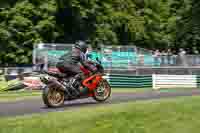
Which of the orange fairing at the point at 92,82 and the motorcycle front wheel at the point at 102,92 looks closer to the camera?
the orange fairing at the point at 92,82

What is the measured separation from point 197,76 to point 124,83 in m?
3.95

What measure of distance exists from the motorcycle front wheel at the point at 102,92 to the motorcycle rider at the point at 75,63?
2.33 ft

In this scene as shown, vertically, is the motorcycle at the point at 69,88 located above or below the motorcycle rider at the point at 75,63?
below

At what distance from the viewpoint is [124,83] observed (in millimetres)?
23609

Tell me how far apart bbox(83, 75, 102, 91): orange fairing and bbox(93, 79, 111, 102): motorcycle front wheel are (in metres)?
0.17

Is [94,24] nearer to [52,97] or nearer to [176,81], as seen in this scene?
[176,81]

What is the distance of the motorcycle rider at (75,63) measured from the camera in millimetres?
12961

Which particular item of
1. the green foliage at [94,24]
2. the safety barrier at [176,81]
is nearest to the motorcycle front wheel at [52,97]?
the safety barrier at [176,81]

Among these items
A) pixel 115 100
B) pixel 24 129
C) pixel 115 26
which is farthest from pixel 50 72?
pixel 115 26

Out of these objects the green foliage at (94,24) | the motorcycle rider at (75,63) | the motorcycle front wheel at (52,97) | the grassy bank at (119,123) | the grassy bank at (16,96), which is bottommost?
the grassy bank at (119,123)

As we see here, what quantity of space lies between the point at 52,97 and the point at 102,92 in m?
1.93

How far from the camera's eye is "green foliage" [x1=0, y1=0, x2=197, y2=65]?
3106 centimetres

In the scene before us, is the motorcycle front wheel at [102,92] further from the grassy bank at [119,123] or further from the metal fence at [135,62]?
the metal fence at [135,62]

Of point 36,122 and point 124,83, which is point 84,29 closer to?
point 124,83
